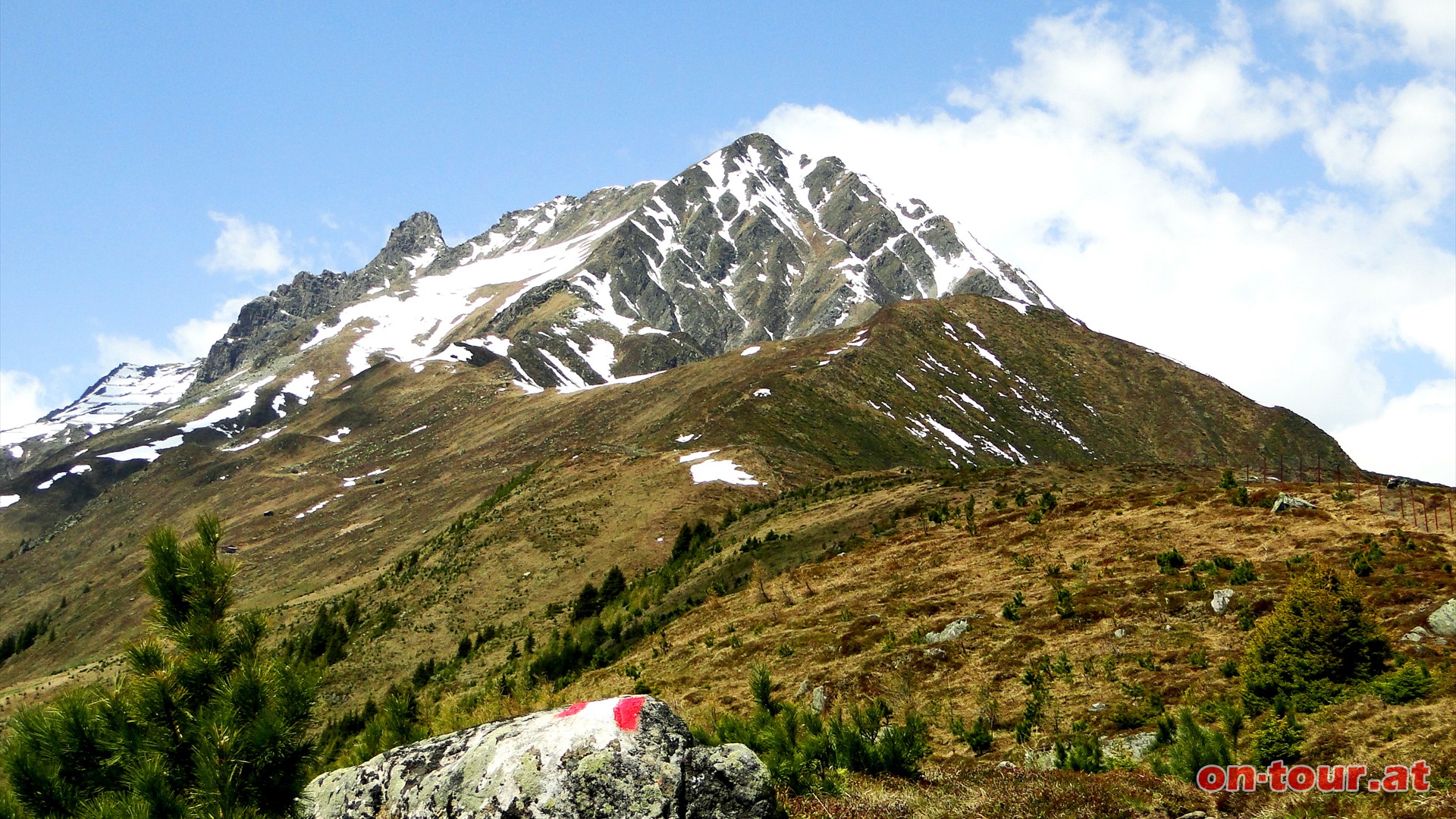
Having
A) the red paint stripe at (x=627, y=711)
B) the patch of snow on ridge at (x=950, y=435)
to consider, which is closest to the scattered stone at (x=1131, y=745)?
the red paint stripe at (x=627, y=711)

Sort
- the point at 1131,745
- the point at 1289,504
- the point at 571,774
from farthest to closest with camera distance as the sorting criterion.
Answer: the point at 1289,504
the point at 1131,745
the point at 571,774

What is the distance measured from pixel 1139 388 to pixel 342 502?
116 meters

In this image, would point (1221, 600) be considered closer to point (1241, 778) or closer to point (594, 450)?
point (1241, 778)

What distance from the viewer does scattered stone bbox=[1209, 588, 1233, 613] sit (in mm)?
22734

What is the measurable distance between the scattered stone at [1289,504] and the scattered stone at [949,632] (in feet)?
38.0

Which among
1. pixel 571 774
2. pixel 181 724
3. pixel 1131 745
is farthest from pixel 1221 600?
pixel 181 724

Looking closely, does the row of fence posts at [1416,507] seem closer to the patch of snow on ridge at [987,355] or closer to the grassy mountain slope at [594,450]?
the grassy mountain slope at [594,450]

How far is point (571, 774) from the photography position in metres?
8.24

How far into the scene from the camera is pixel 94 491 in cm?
17950

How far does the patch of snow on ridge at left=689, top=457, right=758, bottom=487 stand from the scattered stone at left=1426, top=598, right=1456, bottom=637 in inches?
1707

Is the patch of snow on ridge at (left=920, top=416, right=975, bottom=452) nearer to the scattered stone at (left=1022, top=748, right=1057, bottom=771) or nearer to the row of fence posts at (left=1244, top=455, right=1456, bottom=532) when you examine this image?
the row of fence posts at (left=1244, top=455, right=1456, bottom=532)

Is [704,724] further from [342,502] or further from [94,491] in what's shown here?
[94,491]

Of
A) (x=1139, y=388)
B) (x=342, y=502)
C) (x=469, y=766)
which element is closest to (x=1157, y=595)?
(x=469, y=766)

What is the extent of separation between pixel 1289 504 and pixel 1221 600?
8737 mm
